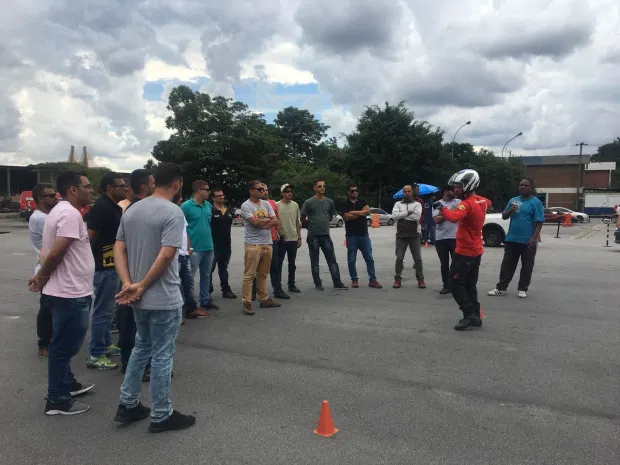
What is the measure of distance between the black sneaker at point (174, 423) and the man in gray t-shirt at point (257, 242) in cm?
320

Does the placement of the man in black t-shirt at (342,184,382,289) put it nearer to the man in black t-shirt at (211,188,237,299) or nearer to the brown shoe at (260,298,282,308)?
the brown shoe at (260,298,282,308)

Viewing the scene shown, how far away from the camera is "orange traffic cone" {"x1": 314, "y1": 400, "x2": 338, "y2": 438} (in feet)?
10.7

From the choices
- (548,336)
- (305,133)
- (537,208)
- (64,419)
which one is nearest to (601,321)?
(548,336)

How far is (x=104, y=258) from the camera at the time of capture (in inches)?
177

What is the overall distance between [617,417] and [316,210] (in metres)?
5.63

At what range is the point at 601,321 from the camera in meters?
6.21

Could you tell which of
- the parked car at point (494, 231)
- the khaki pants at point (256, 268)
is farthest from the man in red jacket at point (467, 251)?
the parked car at point (494, 231)

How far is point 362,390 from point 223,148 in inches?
1436

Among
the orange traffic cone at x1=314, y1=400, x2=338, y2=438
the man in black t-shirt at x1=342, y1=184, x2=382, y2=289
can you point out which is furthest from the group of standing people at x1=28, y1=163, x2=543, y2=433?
the orange traffic cone at x1=314, y1=400, x2=338, y2=438

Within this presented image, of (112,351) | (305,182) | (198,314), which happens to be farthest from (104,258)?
(305,182)

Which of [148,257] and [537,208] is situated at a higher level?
[537,208]

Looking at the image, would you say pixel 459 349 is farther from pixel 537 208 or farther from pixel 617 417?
pixel 537 208

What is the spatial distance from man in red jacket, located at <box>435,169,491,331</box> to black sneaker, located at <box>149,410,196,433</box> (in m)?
3.52

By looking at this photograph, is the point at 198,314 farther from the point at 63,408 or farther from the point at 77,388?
the point at 63,408
